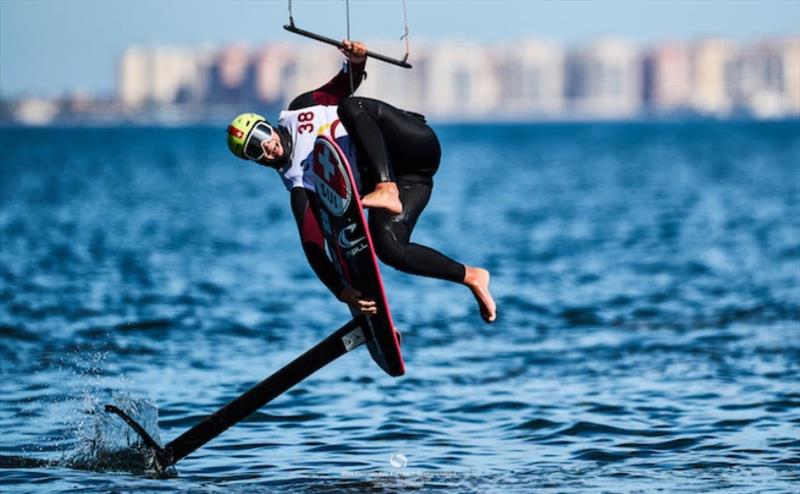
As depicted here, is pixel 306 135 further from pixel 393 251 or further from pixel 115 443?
pixel 115 443

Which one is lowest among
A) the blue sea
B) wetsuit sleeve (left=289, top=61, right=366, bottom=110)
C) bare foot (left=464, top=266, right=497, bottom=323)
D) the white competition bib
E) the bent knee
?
the blue sea

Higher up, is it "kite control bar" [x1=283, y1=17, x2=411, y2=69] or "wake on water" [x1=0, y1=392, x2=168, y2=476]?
"kite control bar" [x1=283, y1=17, x2=411, y2=69]

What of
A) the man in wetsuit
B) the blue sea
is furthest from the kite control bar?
the blue sea

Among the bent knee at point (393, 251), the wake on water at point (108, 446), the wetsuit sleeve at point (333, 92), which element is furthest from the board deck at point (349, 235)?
the wake on water at point (108, 446)

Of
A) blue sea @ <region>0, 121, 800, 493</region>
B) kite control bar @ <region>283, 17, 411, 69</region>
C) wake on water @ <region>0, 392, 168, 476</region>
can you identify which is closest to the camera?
kite control bar @ <region>283, 17, 411, 69</region>

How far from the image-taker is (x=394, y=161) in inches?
444

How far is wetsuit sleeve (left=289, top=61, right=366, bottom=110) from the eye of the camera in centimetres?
1144

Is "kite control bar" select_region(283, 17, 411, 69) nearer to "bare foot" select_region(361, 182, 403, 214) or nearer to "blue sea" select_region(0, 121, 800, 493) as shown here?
"bare foot" select_region(361, 182, 403, 214)

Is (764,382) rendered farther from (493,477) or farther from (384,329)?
(384,329)

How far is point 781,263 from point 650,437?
20.3 metres

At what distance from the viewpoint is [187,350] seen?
20906mm

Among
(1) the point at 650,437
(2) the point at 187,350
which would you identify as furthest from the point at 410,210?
(2) the point at 187,350

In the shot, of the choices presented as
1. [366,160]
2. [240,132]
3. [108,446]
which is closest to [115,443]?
[108,446]

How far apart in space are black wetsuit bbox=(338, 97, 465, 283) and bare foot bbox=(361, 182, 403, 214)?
0.25ft
